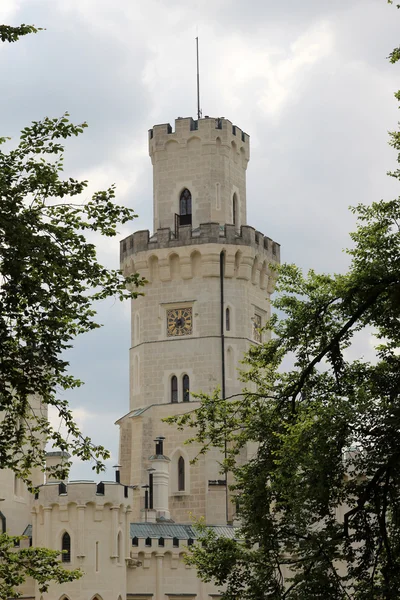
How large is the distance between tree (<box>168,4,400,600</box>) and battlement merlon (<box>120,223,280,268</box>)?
116 feet

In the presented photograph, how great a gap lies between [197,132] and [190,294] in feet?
27.8

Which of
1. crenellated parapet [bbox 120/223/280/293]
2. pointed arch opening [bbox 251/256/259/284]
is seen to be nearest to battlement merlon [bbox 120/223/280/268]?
crenellated parapet [bbox 120/223/280/293]

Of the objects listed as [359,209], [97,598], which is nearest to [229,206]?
[97,598]

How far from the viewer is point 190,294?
66.3 meters

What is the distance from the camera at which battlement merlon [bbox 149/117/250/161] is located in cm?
6806

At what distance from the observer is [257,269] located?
68188mm

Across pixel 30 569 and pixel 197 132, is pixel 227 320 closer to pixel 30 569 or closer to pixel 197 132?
pixel 197 132

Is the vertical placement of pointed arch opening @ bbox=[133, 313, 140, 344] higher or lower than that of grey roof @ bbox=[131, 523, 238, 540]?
higher

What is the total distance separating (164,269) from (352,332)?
39882 millimetres

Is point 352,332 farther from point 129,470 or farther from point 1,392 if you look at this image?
point 129,470

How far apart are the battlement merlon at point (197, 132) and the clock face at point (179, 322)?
8790mm

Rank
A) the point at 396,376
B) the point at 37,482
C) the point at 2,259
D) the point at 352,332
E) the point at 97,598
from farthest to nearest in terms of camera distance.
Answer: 1. the point at 37,482
2. the point at 97,598
3. the point at 352,332
4. the point at 396,376
5. the point at 2,259

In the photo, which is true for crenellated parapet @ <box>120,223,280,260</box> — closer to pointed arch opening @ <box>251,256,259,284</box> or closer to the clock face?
pointed arch opening @ <box>251,256,259,284</box>

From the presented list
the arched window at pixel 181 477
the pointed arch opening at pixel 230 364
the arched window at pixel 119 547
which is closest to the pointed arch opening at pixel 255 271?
the pointed arch opening at pixel 230 364
